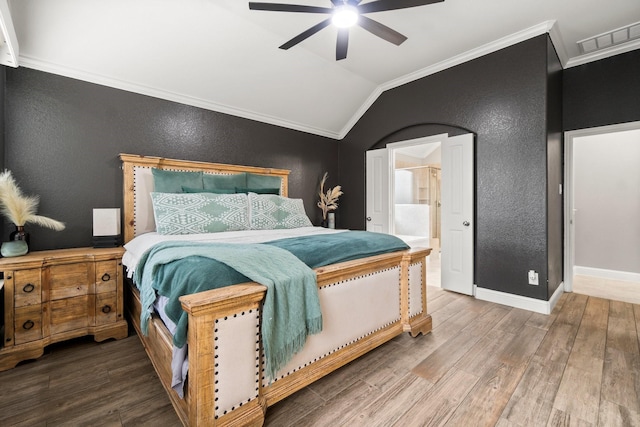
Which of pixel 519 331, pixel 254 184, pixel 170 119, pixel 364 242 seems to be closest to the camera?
pixel 364 242

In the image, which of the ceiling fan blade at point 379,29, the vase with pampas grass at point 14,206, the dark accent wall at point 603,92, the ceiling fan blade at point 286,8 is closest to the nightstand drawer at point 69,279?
the vase with pampas grass at point 14,206

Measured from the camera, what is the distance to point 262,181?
12.1ft

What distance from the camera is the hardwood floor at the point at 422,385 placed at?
1433 mm

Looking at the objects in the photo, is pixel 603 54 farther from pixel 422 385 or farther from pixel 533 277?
pixel 422 385

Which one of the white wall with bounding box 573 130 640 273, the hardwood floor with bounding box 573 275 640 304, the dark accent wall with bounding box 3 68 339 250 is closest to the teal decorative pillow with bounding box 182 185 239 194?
the dark accent wall with bounding box 3 68 339 250

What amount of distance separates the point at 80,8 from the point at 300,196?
3.13 m

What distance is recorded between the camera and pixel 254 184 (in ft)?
11.8

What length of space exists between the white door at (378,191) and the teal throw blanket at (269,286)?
311cm

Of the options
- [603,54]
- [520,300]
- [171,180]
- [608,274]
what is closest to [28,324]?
[171,180]

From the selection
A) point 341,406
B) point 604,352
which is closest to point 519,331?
point 604,352

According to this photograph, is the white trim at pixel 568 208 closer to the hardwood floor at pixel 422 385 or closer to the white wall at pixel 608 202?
the hardwood floor at pixel 422 385

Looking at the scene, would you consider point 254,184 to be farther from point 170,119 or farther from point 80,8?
point 80,8

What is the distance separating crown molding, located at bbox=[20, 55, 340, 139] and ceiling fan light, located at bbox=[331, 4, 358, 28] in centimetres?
199

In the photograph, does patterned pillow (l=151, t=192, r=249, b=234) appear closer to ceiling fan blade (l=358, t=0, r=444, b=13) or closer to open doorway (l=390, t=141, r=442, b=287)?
ceiling fan blade (l=358, t=0, r=444, b=13)
